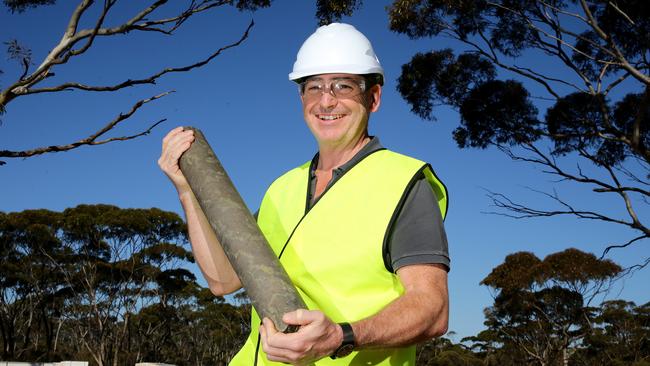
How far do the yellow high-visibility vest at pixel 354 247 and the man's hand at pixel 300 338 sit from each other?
324 mm

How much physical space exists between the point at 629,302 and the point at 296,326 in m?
39.2

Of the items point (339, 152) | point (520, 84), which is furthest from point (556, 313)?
point (339, 152)

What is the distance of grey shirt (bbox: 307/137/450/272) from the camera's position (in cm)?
158

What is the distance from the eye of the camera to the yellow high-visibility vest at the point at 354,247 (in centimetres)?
165

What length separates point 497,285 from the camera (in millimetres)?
28000

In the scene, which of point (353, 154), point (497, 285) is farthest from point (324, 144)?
point (497, 285)

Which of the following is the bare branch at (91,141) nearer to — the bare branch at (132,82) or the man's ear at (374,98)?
the bare branch at (132,82)

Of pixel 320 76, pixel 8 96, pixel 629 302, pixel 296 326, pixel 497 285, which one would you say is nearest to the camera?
pixel 296 326

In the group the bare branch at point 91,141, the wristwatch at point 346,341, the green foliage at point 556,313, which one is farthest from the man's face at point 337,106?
the green foliage at point 556,313

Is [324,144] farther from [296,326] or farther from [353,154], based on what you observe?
[296,326]

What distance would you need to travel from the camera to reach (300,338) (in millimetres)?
1287

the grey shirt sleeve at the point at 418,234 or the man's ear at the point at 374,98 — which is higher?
the man's ear at the point at 374,98

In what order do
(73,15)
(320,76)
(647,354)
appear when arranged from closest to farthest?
(320,76)
(73,15)
(647,354)

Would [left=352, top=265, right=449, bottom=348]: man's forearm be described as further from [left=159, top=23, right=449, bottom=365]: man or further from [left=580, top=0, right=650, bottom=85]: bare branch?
[left=580, top=0, right=650, bottom=85]: bare branch
